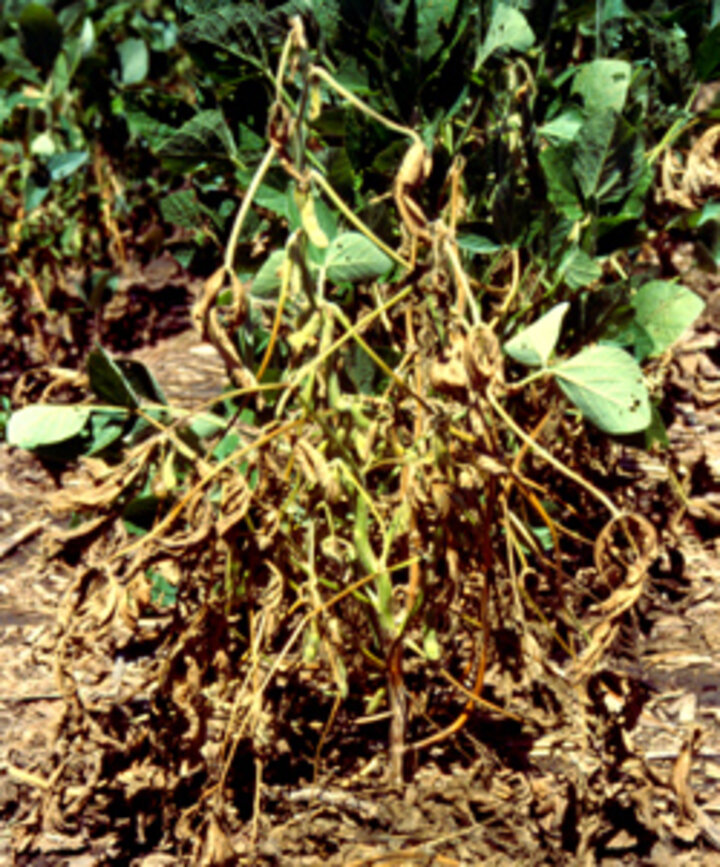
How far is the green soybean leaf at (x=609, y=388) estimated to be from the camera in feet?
4.39

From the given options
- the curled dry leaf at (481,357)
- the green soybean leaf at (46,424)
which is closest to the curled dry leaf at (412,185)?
the curled dry leaf at (481,357)

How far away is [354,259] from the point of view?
136 centimetres

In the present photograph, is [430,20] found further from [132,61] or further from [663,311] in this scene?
[132,61]

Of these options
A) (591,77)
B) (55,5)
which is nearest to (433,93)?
(591,77)

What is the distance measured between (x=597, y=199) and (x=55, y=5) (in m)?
3.18

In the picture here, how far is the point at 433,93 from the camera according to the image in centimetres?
154

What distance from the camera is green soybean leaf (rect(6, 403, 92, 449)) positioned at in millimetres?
1466

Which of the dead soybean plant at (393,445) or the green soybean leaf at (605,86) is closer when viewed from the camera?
the dead soybean plant at (393,445)

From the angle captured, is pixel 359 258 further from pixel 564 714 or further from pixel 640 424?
pixel 564 714

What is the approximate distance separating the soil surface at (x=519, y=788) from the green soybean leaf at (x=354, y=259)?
1.46 feet

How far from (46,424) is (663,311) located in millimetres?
869

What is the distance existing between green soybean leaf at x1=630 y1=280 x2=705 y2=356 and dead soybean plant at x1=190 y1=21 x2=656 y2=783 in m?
0.18

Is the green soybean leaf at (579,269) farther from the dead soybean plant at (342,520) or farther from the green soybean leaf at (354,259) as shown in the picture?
the green soybean leaf at (354,259)

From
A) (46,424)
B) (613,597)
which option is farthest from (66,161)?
(613,597)
